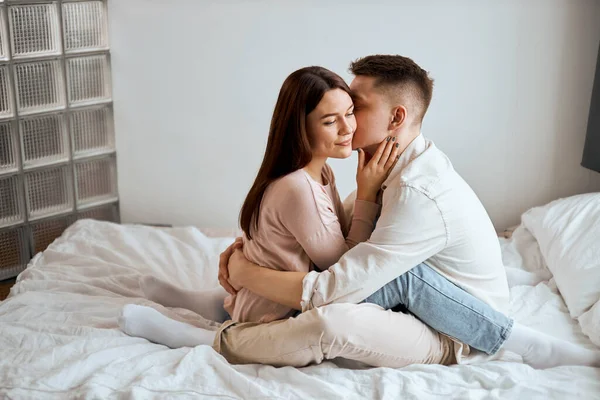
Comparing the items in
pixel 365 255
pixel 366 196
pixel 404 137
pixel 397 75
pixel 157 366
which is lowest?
pixel 157 366

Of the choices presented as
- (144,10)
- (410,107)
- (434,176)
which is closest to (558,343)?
(434,176)

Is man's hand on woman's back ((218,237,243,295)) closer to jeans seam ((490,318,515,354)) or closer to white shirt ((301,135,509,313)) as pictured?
white shirt ((301,135,509,313))

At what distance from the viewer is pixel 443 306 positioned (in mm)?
1826

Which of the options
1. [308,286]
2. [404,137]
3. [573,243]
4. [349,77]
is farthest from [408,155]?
[349,77]

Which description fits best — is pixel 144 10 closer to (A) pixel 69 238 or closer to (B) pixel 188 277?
(A) pixel 69 238

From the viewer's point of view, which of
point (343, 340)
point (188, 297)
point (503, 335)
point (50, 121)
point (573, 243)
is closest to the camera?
point (343, 340)

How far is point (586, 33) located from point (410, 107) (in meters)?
1.29

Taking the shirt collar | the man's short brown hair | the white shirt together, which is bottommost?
the white shirt

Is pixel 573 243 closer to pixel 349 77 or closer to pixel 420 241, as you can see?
pixel 420 241

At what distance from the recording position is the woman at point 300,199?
1820 millimetres

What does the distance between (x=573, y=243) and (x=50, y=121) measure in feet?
6.17

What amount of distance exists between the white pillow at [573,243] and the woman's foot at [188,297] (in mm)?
983

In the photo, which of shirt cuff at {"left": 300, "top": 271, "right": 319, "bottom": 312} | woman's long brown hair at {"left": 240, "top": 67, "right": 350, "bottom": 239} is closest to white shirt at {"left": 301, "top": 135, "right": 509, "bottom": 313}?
shirt cuff at {"left": 300, "top": 271, "right": 319, "bottom": 312}

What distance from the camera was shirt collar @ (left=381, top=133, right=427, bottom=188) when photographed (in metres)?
1.91
